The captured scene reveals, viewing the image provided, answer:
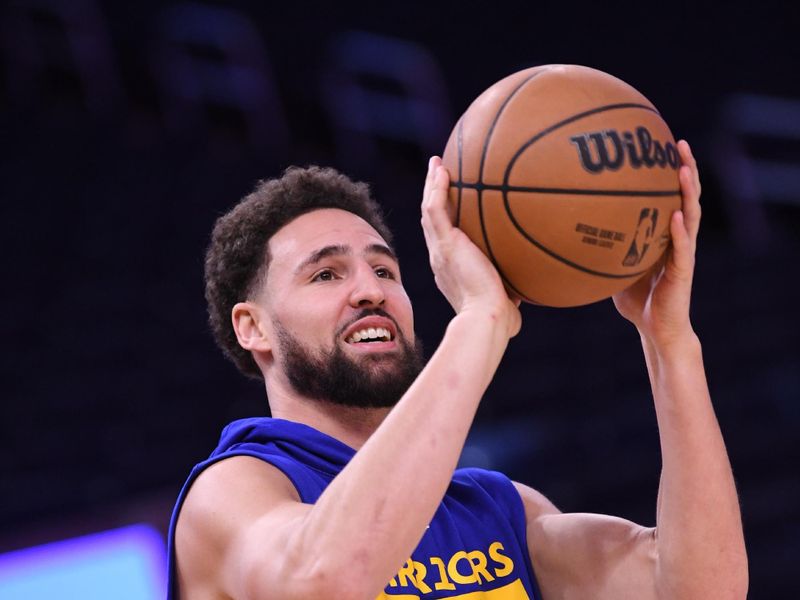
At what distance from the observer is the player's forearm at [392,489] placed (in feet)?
5.76

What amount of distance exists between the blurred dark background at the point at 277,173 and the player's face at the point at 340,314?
230 cm

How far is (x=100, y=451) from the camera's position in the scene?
5988 mm

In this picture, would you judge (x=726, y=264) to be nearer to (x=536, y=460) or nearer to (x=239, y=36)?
(x=536, y=460)

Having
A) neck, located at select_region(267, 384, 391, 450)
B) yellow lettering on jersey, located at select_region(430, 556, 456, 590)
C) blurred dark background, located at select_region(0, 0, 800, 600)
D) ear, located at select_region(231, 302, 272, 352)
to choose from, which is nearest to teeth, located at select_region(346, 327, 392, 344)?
neck, located at select_region(267, 384, 391, 450)

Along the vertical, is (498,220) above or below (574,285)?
above

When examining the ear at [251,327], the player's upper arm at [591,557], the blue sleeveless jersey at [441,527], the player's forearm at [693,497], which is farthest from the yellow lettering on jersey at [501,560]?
the ear at [251,327]

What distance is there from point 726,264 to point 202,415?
349 cm

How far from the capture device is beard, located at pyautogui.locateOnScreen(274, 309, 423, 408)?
2.46 meters

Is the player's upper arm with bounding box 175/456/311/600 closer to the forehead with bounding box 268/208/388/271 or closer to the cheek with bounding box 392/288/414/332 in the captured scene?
the cheek with bounding box 392/288/414/332

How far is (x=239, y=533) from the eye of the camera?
199 cm

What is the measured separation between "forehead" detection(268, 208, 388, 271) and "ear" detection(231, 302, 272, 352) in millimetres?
119

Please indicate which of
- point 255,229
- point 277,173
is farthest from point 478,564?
point 277,173

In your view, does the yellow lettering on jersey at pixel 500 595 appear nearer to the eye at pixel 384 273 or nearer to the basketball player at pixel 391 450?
the basketball player at pixel 391 450

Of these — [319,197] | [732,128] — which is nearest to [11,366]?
[319,197]
